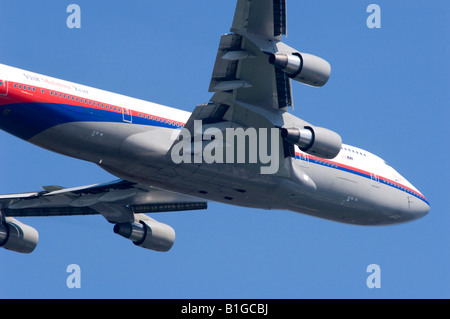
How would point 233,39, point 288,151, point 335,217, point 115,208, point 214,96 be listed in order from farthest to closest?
point 115,208 → point 335,217 → point 288,151 → point 214,96 → point 233,39

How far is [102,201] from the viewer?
38531mm

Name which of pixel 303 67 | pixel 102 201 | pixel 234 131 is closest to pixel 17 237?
pixel 102 201

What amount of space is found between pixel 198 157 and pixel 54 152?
5.21 metres

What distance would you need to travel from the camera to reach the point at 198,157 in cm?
3130

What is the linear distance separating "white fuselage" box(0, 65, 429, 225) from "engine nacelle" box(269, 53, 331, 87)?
4.65 meters

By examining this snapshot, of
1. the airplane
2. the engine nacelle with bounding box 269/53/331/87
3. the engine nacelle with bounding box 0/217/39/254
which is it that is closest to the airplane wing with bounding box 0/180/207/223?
the engine nacelle with bounding box 0/217/39/254

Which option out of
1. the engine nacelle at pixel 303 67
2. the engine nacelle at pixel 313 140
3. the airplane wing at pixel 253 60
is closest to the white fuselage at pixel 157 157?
the engine nacelle at pixel 313 140

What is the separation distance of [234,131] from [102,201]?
965 centimetres

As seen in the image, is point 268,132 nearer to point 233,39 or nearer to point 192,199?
point 233,39

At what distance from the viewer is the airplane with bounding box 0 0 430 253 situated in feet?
95.5

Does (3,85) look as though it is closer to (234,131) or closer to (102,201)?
(234,131)

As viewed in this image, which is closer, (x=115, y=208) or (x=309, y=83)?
(x=309, y=83)

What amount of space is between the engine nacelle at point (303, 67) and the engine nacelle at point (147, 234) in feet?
46.5

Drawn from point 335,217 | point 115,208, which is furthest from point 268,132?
point 115,208
